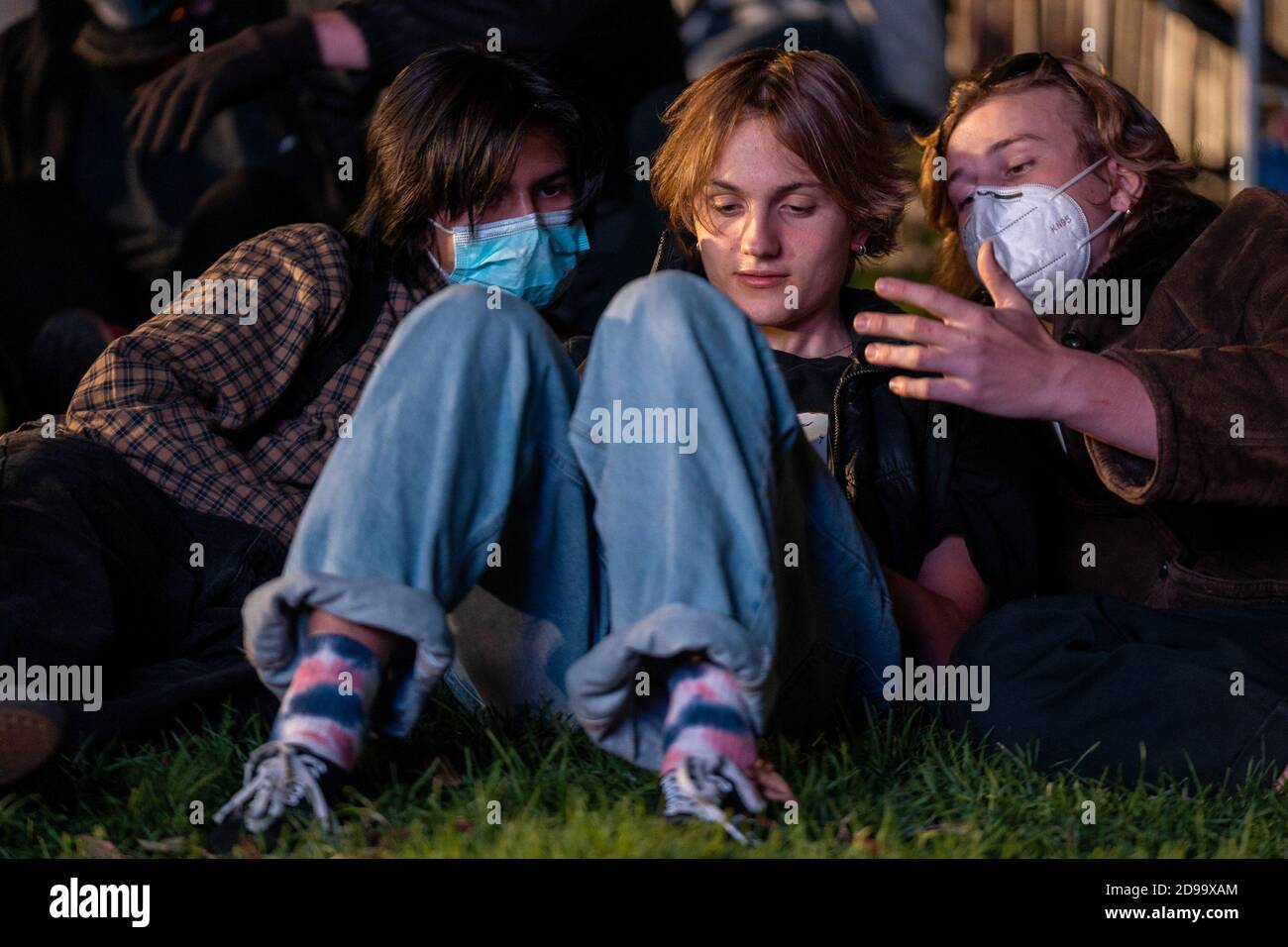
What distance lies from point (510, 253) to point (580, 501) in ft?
3.38

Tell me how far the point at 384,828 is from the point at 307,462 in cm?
99

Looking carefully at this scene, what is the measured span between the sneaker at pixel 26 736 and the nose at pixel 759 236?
1.39 metres

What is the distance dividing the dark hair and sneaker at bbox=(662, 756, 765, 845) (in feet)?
4.72

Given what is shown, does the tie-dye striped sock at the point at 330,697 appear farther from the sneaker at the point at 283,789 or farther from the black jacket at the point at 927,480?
the black jacket at the point at 927,480

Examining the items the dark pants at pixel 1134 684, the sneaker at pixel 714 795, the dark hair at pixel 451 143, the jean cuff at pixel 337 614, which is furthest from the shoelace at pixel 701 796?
the dark hair at pixel 451 143

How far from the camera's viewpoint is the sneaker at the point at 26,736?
6.26 ft

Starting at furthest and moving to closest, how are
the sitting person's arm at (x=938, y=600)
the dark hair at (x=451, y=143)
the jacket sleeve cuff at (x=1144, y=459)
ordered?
the dark hair at (x=451, y=143)
the sitting person's arm at (x=938, y=600)
the jacket sleeve cuff at (x=1144, y=459)

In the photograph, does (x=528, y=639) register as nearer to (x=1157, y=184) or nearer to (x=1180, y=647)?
(x=1180, y=647)

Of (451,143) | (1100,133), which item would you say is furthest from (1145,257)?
(451,143)

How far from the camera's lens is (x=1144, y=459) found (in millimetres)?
2074
